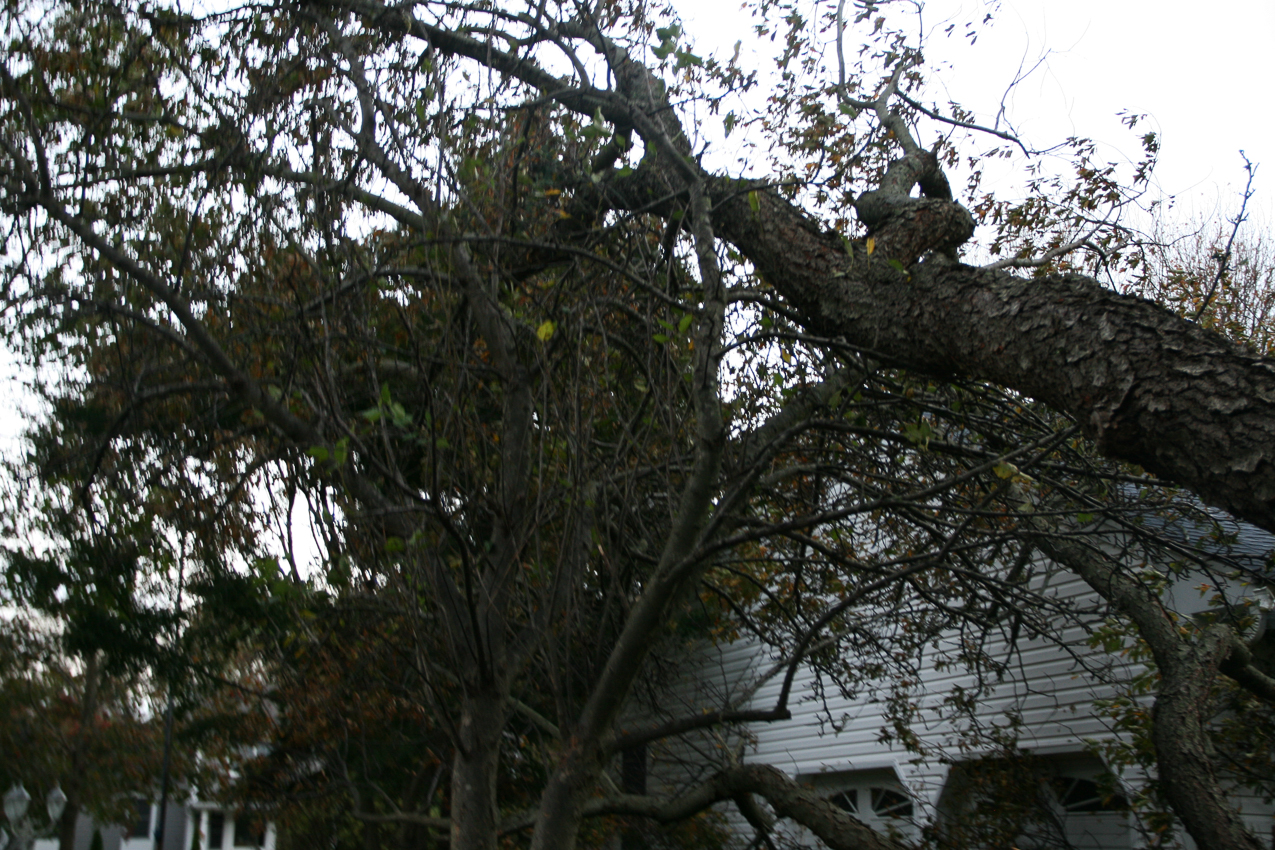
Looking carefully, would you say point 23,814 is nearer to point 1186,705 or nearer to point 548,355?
point 548,355

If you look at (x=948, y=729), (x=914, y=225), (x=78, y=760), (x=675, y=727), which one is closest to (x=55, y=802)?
(x=78, y=760)

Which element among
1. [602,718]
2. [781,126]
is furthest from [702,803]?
[781,126]

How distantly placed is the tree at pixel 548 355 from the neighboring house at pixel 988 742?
1.94m

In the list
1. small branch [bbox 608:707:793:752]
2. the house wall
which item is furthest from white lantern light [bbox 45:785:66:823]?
Answer: small branch [bbox 608:707:793:752]

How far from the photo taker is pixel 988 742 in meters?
9.55

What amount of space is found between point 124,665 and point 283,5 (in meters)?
7.54

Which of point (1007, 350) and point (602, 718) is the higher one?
point (1007, 350)

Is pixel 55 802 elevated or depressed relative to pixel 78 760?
depressed

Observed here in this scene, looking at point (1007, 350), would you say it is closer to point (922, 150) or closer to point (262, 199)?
point (922, 150)

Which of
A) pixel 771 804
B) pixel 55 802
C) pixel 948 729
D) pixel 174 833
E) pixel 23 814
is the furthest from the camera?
pixel 174 833

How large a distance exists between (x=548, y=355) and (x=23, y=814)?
50.8 ft

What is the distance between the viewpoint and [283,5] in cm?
682

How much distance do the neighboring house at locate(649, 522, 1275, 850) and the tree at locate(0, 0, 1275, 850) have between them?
1.94 metres

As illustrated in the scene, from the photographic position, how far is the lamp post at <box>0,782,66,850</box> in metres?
15.4
